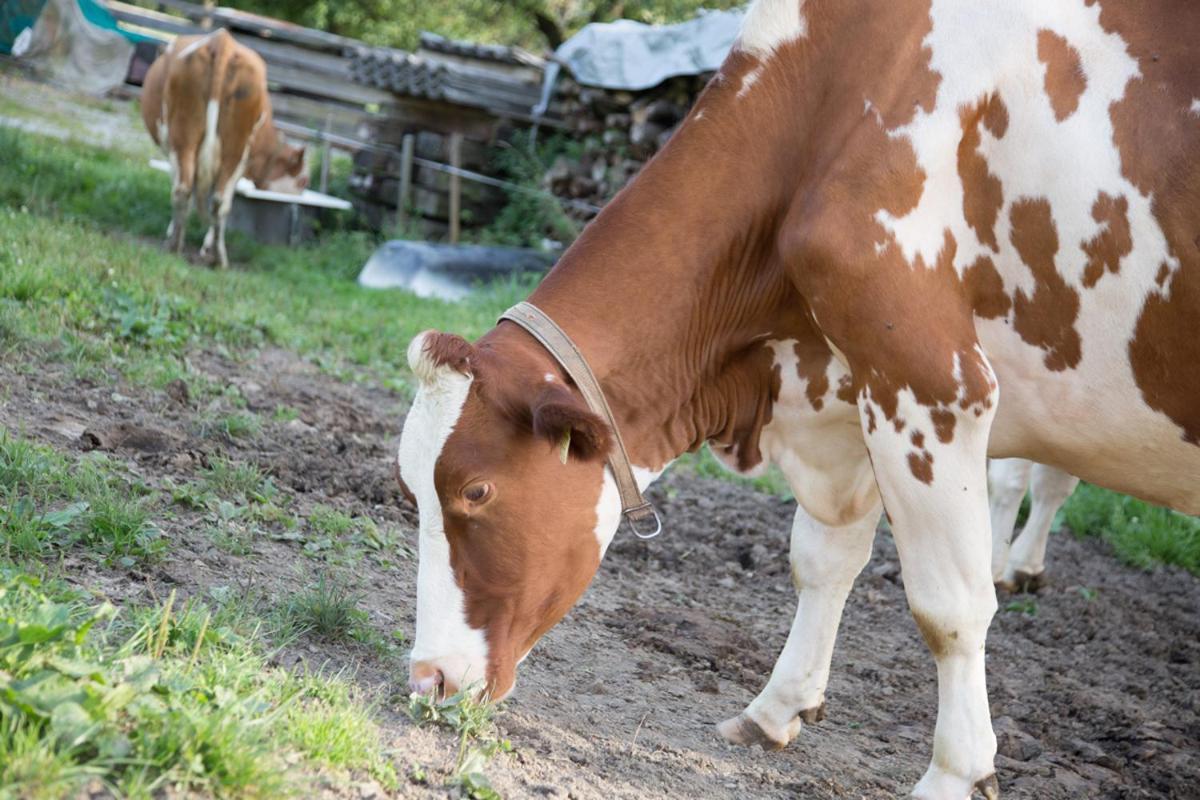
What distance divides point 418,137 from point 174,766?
12.7 m

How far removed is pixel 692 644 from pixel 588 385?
4.79ft

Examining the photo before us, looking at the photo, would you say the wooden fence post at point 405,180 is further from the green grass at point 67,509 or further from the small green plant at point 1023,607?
the green grass at point 67,509

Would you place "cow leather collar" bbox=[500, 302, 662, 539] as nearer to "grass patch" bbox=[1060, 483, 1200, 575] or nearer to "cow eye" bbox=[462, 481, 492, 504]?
"cow eye" bbox=[462, 481, 492, 504]

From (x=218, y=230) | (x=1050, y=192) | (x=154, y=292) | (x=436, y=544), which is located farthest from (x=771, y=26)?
(x=218, y=230)

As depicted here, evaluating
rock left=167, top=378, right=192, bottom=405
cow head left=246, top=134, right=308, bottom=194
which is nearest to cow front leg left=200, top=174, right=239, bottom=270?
cow head left=246, top=134, right=308, bottom=194

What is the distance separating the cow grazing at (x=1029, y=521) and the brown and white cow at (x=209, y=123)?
22.2ft

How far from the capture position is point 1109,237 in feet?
9.95

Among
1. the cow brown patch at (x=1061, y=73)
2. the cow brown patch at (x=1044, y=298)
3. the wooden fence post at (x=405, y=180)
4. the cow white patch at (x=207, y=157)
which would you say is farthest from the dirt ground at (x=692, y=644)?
the wooden fence post at (x=405, y=180)

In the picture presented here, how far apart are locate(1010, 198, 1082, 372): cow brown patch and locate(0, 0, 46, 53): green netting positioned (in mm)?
14095

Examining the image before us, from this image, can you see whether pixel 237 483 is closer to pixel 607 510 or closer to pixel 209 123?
pixel 607 510

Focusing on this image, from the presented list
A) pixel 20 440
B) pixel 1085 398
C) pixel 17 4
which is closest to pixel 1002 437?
pixel 1085 398

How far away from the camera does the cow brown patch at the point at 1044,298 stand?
3.08m

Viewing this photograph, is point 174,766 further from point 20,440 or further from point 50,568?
point 20,440

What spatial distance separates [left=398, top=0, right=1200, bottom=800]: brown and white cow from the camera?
3.01 meters
